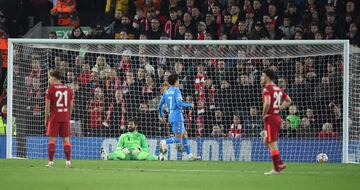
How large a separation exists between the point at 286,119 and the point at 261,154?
3.15 feet

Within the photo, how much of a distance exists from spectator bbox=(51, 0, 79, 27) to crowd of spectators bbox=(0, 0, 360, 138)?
2144 mm

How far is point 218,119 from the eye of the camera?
2127 cm

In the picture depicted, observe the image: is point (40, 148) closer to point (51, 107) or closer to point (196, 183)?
point (51, 107)

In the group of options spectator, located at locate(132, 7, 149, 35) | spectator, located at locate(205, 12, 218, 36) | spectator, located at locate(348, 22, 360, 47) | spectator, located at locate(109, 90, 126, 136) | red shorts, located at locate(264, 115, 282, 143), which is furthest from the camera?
spectator, located at locate(132, 7, 149, 35)

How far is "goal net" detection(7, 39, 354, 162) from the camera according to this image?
20.7 metres

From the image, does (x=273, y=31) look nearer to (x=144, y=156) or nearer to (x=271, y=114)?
(x=144, y=156)

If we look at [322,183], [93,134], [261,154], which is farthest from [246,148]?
→ [322,183]

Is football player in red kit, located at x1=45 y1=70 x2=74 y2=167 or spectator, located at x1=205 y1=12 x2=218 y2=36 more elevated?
spectator, located at x1=205 y1=12 x2=218 y2=36

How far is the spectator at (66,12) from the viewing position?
25.4m

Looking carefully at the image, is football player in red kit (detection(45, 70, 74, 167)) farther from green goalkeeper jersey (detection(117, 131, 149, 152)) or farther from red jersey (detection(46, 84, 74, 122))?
green goalkeeper jersey (detection(117, 131, 149, 152))

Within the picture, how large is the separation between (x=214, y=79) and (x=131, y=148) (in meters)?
2.51

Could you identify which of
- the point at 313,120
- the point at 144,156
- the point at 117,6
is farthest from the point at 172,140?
the point at 117,6

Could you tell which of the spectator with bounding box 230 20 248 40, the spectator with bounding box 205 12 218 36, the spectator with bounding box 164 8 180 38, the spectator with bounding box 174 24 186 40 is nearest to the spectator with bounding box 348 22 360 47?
the spectator with bounding box 230 20 248 40

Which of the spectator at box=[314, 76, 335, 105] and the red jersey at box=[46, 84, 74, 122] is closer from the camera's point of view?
the red jersey at box=[46, 84, 74, 122]
